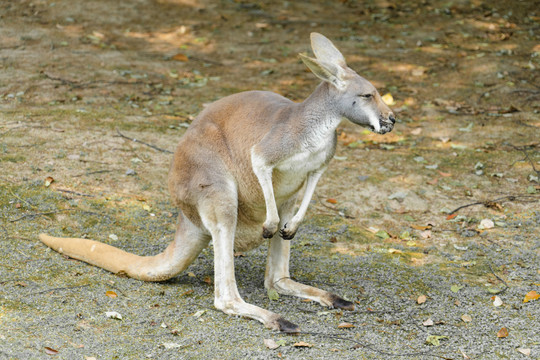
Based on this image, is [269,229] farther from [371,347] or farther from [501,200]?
[501,200]

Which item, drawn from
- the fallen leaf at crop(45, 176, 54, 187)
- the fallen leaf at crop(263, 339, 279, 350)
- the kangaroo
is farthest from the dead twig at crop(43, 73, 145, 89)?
the fallen leaf at crop(263, 339, 279, 350)

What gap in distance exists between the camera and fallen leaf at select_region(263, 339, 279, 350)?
3.43 meters

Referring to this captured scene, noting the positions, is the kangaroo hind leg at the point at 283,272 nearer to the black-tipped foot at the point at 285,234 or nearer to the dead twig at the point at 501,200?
the black-tipped foot at the point at 285,234

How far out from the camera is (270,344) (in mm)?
3455

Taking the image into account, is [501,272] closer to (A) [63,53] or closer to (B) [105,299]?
(B) [105,299]

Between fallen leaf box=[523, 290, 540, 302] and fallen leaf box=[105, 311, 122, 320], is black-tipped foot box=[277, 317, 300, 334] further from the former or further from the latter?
fallen leaf box=[523, 290, 540, 302]

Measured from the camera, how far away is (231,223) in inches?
151

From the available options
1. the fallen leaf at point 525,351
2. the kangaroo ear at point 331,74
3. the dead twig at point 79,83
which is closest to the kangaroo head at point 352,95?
the kangaroo ear at point 331,74

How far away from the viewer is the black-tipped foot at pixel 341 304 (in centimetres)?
396

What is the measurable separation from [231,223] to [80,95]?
4.22m

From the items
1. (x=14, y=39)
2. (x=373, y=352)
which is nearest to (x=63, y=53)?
(x=14, y=39)

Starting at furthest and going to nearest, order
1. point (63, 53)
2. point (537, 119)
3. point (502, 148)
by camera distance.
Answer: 1. point (63, 53)
2. point (537, 119)
3. point (502, 148)

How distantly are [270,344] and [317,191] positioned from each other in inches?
101

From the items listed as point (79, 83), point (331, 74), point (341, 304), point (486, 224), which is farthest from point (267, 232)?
point (79, 83)
